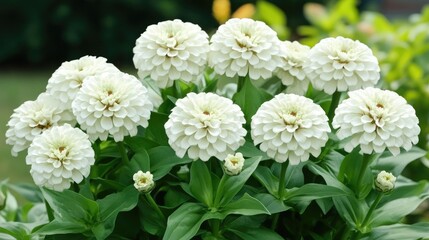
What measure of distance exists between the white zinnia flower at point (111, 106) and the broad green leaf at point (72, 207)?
0.13 metres

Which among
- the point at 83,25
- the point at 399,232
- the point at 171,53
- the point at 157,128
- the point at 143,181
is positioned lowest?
the point at 399,232

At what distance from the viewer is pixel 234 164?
1.47 m

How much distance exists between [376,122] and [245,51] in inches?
13.2

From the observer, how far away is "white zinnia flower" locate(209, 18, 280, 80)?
5.50 ft

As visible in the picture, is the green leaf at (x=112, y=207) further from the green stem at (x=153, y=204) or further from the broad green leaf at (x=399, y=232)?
the broad green leaf at (x=399, y=232)

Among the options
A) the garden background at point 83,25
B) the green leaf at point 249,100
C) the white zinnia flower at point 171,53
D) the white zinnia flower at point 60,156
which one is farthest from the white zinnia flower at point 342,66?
the garden background at point 83,25

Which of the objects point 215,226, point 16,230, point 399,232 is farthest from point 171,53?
point 399,232

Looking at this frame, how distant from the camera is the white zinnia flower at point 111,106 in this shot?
154 centimetres

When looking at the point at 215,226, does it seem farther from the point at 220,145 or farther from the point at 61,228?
the point at 61,228

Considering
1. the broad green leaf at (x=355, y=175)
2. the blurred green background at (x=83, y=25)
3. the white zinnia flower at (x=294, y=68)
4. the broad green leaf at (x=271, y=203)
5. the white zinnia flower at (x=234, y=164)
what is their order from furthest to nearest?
1. the blurred green background at (x=83, y=25)
2. the white zinnia flower at (x=294, y=68)
3. the broad green leaf at (x=355, y=175)
4. the broad green leaf at (x=271, y=203)
5. the white zinnia flower at (x=234, y=164)

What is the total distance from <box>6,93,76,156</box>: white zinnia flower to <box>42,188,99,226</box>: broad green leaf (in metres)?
0.17

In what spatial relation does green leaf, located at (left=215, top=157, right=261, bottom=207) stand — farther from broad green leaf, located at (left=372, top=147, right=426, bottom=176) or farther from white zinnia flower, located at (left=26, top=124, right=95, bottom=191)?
broad green leaf, located at (left=372, top=147, right=426, bottom=176)

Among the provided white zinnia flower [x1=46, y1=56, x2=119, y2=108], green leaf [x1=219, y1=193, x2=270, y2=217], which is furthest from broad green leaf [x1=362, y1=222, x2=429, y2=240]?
white zinnia flower [x1=46, y1=56, x2=119, y2=108]

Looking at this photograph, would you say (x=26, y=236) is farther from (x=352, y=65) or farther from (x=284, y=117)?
(x=352, y=65)
